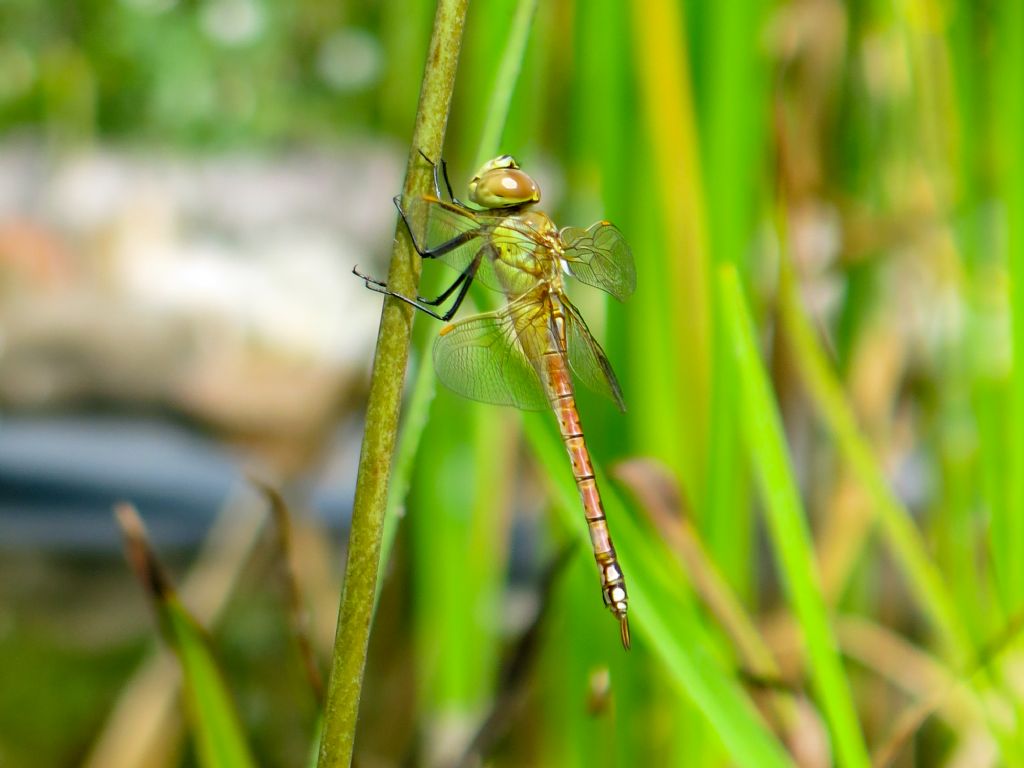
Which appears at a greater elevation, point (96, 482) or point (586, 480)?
point (96, 482)

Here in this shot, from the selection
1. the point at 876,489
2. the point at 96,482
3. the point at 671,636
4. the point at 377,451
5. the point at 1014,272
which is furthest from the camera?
the point at 96,482

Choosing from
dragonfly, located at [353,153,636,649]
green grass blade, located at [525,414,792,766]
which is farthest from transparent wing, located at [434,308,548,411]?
green grass blade, located at [525,414,792,766]

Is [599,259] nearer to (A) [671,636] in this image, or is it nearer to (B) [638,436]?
(B) [638,436]

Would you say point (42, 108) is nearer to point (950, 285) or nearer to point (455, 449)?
point (455, 449)

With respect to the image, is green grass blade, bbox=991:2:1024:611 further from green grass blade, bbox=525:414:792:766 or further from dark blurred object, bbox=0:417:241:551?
dark blurred object, bbox=0:417:241:551

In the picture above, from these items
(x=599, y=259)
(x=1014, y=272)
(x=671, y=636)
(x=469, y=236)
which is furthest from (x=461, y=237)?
(x=1014, y=272)

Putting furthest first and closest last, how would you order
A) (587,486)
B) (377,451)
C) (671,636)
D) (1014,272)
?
(1014,272), (587,486), (671,636), (377,451)

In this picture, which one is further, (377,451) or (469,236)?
(469,236)
